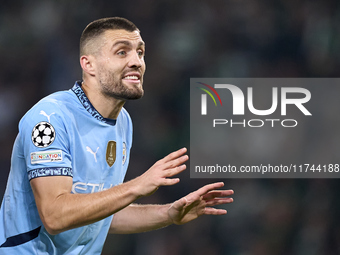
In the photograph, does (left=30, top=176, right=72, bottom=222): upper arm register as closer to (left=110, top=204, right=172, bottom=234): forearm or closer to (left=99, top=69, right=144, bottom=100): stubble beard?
(left=99, top=69, right=144, bottom=100): stubble beard

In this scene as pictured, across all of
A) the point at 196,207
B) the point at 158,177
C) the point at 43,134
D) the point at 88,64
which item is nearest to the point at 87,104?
the point at 88,64

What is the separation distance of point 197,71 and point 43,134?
2.88 meters

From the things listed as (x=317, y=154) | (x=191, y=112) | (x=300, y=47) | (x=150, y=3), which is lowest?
(x=317, y=154)

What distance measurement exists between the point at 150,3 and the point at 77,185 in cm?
298

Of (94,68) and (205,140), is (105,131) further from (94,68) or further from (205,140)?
(205,140)

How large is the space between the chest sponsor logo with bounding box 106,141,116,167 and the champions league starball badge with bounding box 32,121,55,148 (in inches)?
17.3

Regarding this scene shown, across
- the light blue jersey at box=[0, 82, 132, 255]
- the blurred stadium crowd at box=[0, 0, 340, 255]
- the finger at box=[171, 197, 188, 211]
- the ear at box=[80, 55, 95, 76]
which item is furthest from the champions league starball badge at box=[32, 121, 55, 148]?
the blurred stadium crowd at box=[0, 0, 340, 255]

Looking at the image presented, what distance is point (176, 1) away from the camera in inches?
198

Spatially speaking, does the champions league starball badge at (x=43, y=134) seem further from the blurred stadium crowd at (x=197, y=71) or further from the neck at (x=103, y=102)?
the blurred stadium crowd at (x=197, y=71)

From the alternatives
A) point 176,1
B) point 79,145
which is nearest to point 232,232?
point 176,1

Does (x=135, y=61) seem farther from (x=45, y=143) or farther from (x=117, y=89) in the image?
(x=45, y=143)

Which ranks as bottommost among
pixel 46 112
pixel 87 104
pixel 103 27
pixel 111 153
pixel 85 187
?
pixel 85 187

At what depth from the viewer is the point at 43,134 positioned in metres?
2.31

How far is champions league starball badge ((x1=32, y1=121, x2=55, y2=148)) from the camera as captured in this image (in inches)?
90.6
